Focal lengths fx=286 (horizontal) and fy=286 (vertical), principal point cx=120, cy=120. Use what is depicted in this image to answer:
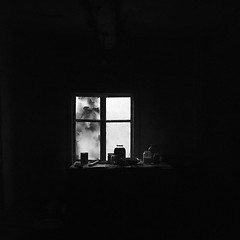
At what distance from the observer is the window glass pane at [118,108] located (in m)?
5.03

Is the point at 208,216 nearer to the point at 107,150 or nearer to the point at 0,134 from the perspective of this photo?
the point at 107,150

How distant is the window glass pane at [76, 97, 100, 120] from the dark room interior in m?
0.21

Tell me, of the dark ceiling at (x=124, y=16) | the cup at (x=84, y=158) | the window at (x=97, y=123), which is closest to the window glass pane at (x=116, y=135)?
the window at (x=97, y=123)

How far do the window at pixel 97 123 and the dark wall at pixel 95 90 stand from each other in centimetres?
20

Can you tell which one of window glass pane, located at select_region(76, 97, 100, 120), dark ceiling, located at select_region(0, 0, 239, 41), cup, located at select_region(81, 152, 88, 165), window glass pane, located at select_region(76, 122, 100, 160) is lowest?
cup, located at select_region(81, 152, 88, 165)

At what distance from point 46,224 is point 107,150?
5.18 ft

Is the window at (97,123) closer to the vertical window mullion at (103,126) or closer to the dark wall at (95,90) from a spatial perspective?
the vertical window mullion at (103,126)

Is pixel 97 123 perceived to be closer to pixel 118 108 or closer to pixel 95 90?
pixel 118 108

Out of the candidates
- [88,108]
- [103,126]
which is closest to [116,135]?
[103,126]

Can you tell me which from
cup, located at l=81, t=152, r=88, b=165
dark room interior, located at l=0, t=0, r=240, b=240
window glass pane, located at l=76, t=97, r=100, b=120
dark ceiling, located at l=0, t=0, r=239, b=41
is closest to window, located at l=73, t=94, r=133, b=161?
window glass pane, located at l=76, t=97, r=100, b=120

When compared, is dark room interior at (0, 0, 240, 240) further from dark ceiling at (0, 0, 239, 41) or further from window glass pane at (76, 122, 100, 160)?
window glass pane at (76, 122, 100, 160)

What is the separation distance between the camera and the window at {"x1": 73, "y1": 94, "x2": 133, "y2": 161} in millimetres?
5016

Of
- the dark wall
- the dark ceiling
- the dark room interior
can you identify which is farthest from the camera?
the dark wall

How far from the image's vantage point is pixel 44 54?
4.85 m
